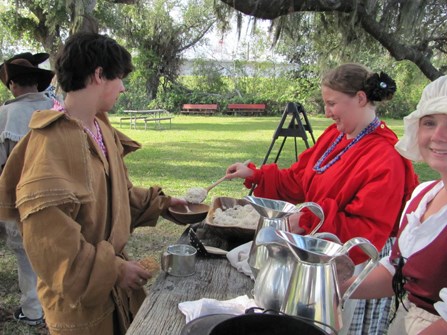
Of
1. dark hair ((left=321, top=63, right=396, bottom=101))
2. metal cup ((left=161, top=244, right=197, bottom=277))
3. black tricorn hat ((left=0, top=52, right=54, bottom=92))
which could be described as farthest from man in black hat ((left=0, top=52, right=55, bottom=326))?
dark hair ((left=321, top=63, right=396, bottom=101))

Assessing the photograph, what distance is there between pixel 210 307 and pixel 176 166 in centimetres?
706

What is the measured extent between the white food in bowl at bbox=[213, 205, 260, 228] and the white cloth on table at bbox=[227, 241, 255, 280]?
8.0 inches

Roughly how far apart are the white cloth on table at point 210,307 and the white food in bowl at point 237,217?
66 cm

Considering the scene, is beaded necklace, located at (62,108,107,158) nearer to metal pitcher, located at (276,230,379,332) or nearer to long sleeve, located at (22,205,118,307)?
long sleeve, located at (22,205,118,307)

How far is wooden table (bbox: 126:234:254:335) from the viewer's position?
1280 millimetres

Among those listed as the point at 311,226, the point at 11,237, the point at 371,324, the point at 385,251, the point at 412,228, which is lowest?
the point at 11,237

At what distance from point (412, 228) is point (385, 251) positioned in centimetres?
75

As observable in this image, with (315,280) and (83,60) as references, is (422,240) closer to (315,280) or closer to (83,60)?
(315,280)

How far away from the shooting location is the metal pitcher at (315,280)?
40.3 inches

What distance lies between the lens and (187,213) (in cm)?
220

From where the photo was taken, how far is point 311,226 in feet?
5.48


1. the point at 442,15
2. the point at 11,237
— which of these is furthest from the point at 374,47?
the point at 11,237

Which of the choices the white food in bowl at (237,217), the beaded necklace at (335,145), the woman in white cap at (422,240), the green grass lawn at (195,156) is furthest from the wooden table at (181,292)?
the green grass lawn at (195,156)

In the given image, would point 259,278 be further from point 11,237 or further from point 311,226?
point 11,237
